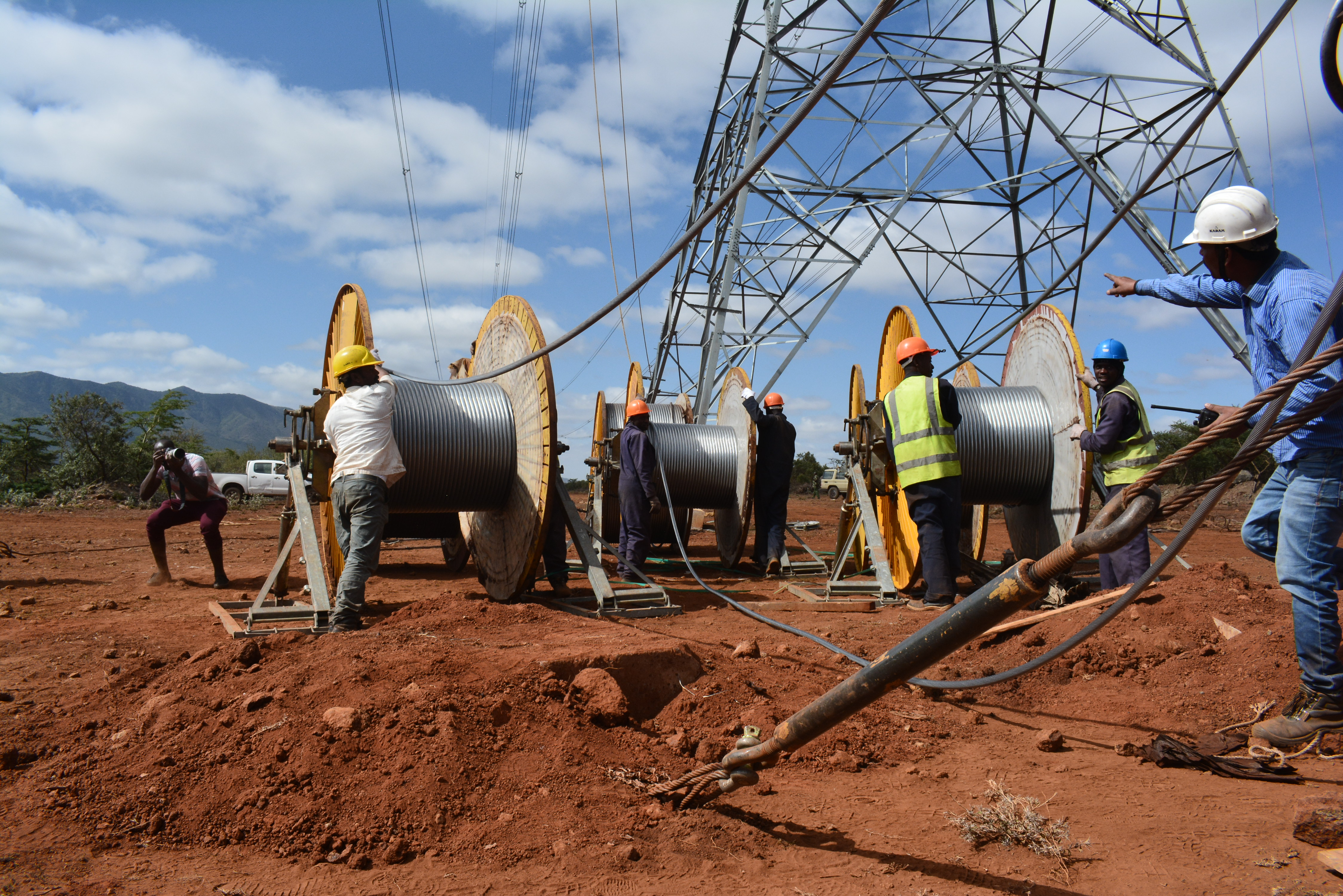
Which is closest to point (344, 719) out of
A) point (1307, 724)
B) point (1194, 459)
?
point (1307, 724)

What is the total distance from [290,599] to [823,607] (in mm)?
4207

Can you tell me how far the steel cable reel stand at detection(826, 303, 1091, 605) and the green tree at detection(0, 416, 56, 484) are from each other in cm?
2617

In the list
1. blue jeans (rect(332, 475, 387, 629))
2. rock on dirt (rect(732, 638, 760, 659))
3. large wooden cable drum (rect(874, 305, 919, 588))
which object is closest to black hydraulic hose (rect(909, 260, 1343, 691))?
rock on dirt (rect(732, 638, 760, 659))

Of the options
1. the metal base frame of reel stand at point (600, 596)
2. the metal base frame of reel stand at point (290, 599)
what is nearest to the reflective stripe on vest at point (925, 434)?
the metal base frame of reel stand at point (600, 596)

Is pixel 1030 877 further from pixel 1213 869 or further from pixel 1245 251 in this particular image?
pixel 1245 251

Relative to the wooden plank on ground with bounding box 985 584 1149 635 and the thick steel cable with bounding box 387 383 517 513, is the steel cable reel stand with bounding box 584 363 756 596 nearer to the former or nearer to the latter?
the thick steel cable with bounding box 387 383 517 513

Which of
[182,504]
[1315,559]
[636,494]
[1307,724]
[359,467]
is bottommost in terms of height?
[1307,724]

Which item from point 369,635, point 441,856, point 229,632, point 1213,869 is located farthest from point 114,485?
point 1213,869

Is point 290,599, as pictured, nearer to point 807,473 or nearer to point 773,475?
point 773,475

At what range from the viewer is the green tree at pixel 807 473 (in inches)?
1144

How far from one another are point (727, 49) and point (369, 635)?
1530 cm

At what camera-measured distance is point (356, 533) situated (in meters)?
5.20

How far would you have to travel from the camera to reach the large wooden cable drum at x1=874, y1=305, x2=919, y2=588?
7.77 meters

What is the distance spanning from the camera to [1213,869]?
2.32m
